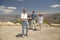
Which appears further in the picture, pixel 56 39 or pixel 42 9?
pixel 42 9

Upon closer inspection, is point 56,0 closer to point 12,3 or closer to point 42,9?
point 42,9

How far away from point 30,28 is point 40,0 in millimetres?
995

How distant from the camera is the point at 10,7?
17.8 feet

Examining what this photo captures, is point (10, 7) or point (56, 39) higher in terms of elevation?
point (10, 7)

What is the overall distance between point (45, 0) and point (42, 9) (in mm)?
340

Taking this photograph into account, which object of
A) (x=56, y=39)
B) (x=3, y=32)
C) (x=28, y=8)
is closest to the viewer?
(x=56, y=39)

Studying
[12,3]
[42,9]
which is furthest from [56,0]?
[12,3]

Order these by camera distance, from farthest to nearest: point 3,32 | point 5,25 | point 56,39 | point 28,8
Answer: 1. point 5,25
2. point 28,8
3. point 3,32
4. point 56,39

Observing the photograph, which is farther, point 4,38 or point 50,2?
point 50,2

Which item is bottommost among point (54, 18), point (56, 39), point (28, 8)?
point (56, 39)

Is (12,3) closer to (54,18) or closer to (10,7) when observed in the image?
(10,7)

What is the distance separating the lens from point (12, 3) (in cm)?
536

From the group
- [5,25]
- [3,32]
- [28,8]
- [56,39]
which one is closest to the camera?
[56,39]

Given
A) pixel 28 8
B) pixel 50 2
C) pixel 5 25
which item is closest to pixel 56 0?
pixel 50 2
